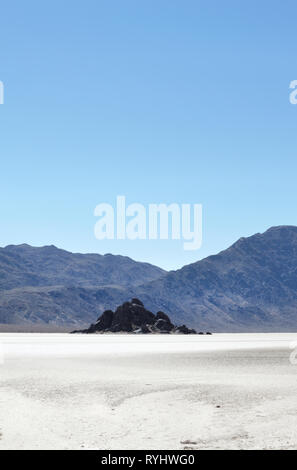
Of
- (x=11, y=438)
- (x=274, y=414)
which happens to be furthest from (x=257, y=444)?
(x=11, y=438)

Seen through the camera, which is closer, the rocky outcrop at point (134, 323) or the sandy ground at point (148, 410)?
the sandy ground at point (148, 410)

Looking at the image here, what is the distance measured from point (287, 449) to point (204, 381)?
12.2 meters

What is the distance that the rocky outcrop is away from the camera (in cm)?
14888

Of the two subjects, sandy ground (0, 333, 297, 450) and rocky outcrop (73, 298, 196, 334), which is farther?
rocky outcrop (73, 298, 196, 334)

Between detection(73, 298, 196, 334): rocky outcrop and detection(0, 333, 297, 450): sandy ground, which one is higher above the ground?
detection(0, 333, 297, 450): sandy ground

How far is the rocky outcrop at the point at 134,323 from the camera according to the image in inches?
5861

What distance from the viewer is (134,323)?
150m

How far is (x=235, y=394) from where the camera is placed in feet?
65.8

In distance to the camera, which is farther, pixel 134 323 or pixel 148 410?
pixel 134 323

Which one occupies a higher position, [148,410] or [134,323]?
[148,410]

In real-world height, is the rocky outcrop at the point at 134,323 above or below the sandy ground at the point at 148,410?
below

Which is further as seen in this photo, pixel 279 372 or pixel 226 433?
pixel 279 372
